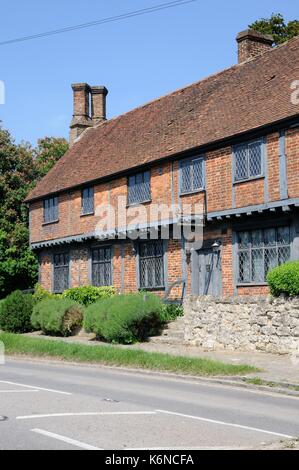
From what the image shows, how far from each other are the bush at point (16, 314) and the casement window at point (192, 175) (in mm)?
8668

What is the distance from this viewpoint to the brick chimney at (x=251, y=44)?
26391mm

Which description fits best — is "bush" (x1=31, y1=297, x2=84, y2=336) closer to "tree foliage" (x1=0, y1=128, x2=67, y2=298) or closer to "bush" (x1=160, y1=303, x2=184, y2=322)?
"bush" (x1=160, y1=303, x2=184, y2=322)

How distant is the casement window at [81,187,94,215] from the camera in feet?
94.1

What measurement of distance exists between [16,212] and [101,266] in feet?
38.5

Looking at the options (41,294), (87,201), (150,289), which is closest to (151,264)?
(150,289)

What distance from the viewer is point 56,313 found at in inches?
977

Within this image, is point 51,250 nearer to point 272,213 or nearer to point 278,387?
point 272,213

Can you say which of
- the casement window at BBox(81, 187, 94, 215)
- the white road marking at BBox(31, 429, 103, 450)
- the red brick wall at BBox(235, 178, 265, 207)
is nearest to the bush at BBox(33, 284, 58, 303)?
the casement window at BBox(81, 187, 94, 215)

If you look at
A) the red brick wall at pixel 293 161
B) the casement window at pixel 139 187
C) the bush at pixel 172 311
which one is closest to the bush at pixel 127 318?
the bush at pixel 172 311

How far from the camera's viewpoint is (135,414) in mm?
9984

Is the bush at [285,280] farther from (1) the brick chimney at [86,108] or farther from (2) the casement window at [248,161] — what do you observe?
(1) the brick chimney at [86,108]
